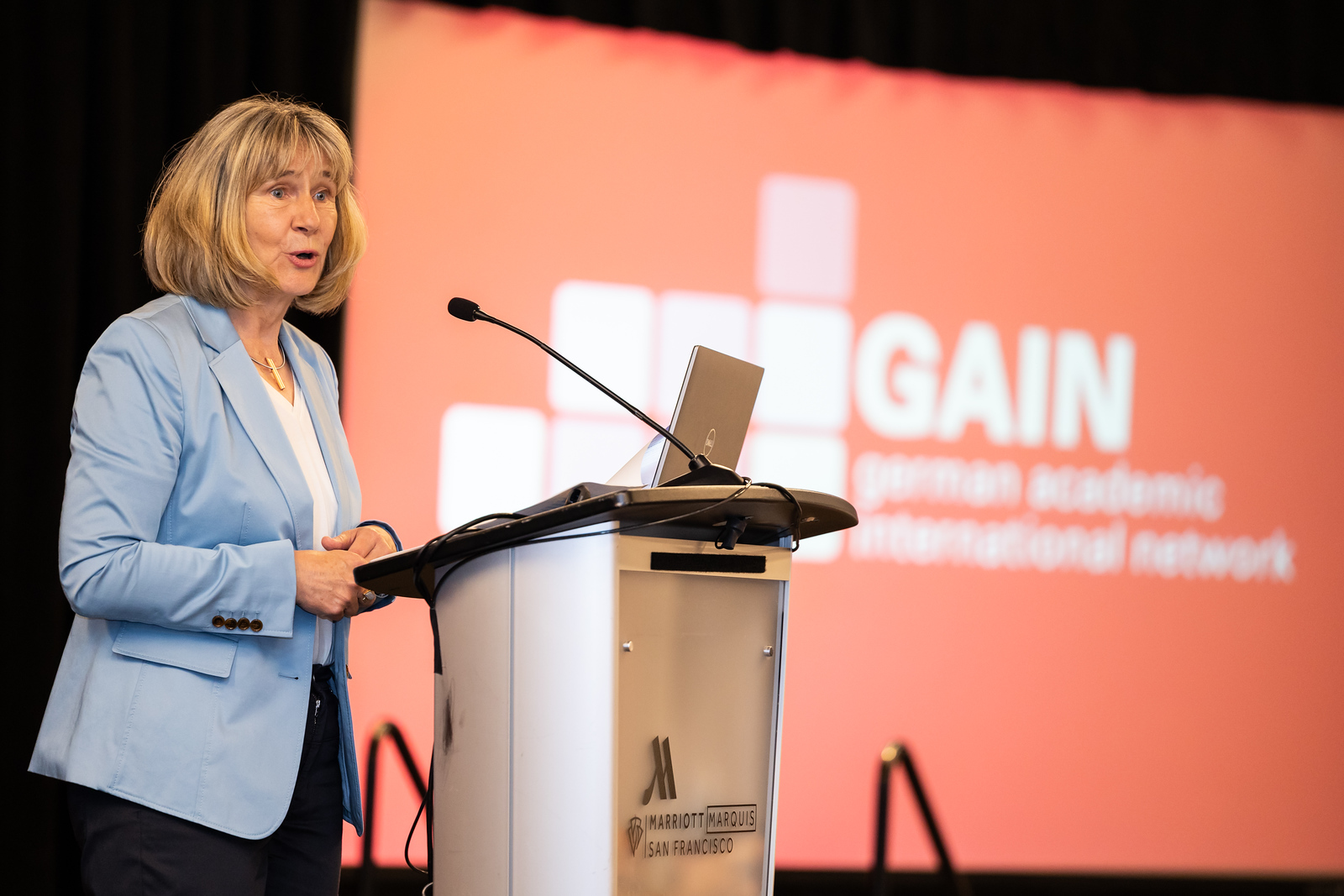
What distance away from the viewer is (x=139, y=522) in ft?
4.28

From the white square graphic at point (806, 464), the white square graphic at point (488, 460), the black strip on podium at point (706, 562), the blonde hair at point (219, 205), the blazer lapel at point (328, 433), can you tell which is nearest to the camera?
the black strip on podium at point (706, 562)

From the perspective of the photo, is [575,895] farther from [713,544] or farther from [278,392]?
[278,392]

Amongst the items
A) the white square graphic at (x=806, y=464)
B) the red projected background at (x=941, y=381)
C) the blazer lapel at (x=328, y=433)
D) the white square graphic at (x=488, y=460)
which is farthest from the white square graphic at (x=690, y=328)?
the blazer lapel at (x=328, y=433)

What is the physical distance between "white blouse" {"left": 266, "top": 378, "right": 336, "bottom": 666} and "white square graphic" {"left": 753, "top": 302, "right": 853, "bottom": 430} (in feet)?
6.42

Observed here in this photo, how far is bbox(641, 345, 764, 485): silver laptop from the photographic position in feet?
4.65

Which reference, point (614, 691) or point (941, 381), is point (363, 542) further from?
point (941, 381)

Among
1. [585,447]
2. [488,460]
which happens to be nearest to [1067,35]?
[585,447]

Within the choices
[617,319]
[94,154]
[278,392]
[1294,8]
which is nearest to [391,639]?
[617,319]

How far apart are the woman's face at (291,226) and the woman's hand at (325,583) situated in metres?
0.39

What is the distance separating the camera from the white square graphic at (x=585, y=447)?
324cm

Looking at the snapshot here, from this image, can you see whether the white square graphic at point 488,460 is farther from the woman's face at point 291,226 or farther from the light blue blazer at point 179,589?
the light blue blazer at point 179,589

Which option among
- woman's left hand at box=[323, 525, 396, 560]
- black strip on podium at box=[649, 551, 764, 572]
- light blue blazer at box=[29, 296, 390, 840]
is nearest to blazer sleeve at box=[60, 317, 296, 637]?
light blue blazer at box=[29, 296, 390, 840]

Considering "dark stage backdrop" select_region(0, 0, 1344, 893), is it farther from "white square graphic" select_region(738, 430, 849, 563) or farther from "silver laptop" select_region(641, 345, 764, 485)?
"silver laptop" select_region(641, 345, 764, 485)

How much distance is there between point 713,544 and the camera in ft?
4.14
